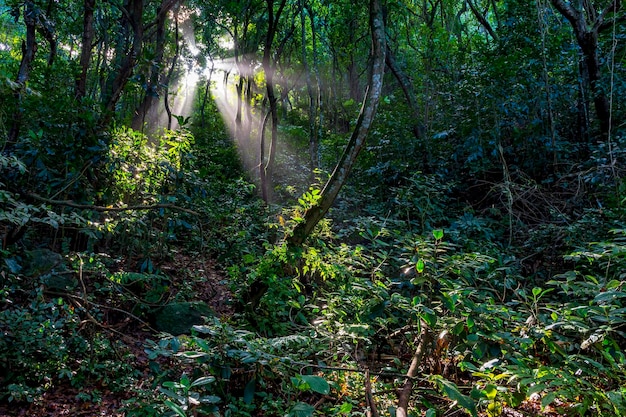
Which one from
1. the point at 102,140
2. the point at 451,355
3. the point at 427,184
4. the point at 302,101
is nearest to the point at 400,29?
the point at 302,101

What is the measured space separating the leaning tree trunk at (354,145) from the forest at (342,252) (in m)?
0.02

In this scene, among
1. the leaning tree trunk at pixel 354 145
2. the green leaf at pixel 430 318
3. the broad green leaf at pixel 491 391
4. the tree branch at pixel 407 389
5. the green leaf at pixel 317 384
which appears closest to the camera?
the green leaf at pixel 317 384

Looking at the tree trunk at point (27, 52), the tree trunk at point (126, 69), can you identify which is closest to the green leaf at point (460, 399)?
the tree trunk at point (126, 69)

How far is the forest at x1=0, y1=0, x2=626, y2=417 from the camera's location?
2422 mm

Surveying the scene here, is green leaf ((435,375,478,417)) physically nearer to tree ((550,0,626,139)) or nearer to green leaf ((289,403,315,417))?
green leaf ((289,403,315,417))

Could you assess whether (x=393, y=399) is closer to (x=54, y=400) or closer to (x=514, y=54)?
(x=54, y=400)

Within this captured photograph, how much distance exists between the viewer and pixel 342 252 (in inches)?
156

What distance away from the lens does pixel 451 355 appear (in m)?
3.30

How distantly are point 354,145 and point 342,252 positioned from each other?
1.12 meters

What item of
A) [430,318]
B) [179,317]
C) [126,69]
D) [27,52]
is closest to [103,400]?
[179,317]

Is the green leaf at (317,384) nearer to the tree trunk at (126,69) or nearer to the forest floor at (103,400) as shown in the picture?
the forest floor at (103,400)

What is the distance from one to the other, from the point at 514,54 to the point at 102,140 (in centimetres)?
690

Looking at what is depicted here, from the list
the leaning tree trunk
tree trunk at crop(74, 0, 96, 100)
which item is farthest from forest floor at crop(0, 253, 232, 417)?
tree trunk at crop(74, 0, 96, 100)

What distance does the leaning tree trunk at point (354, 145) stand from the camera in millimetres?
4070
